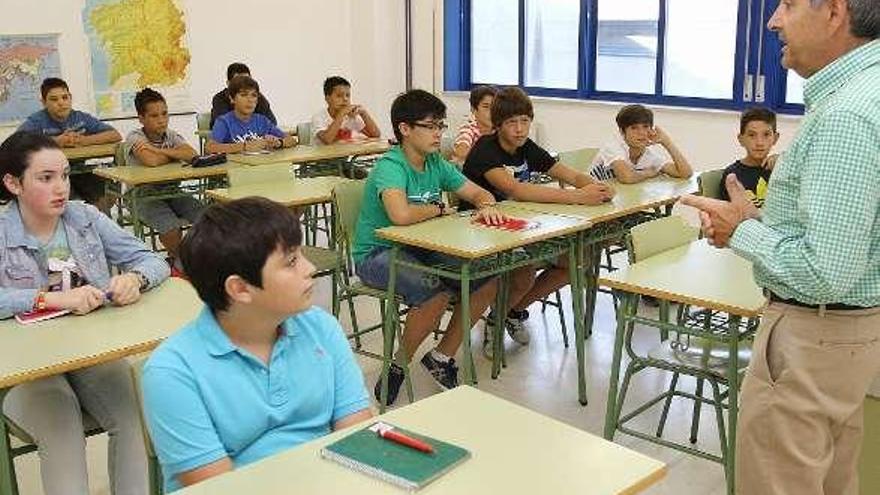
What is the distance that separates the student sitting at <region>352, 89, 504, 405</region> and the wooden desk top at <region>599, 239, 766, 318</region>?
818 millimetres

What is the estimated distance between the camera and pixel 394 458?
1.62 meters

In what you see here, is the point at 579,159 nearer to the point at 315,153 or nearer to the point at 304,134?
the point at 315,153

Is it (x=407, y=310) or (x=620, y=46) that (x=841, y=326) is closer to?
(x=407, y=310)

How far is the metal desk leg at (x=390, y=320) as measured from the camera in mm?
3666

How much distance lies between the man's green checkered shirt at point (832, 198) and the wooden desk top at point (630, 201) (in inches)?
78.5

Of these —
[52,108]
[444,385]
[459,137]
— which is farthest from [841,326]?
[52,108]

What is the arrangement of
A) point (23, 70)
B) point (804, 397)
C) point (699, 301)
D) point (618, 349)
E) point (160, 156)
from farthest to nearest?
1. point (23, 70)
2. point (160, 156)
3. point (618, 349)
4. point (699, 301)
5. point (804, 397)

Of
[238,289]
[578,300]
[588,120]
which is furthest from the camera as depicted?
[588,120]

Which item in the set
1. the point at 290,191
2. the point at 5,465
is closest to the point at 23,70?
the point at 290,191

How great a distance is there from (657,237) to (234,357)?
2.05 metres

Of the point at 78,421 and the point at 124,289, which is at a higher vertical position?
the point at 124,289

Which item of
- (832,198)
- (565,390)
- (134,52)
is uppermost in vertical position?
(134,52)

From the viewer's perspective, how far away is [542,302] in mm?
4992

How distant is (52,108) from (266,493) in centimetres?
555
